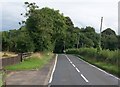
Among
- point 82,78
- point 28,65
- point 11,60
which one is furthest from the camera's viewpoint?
point 28,65

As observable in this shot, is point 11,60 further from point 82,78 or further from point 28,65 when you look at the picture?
point 82,78

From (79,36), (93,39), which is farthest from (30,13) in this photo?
(93,39)

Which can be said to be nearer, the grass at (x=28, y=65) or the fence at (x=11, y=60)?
the fence at (x=11, y=60)

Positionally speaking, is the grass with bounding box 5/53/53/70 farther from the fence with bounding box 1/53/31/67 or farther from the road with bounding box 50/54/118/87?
the road with bounding box 50/54/118/87

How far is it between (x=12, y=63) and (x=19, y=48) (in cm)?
1934

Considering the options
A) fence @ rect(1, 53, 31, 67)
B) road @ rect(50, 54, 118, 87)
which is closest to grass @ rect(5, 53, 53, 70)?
fence @ rect(1, 53, 31, 67)

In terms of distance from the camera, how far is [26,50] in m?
50.7

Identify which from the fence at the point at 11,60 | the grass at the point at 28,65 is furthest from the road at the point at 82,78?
the fence at the point at 11,60

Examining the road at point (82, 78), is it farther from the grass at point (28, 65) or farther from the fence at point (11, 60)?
the fence at point (11, 60)

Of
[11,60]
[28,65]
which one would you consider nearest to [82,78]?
[11,60]

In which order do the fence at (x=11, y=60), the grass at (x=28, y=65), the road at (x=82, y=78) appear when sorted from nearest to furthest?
the road at (x=82, y=78)
the fence at (x=11, y=60)
the grass at (x=28, y=65)

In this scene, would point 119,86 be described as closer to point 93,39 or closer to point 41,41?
point 41,41

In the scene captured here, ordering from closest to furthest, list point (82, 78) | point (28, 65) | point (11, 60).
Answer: point (82, 78)
point (11, 60)
point (28, 65)

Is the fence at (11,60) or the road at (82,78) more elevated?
the fence at (11,60)
